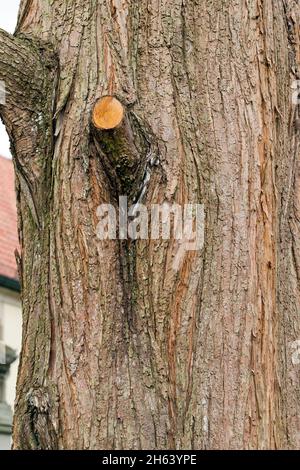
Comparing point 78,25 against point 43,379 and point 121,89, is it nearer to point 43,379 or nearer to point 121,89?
point 121,89

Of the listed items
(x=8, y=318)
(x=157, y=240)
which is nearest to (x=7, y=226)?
(x=8, y=318)

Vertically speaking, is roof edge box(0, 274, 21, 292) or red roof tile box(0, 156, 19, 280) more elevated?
red roof tile box(0, 156, 19, 280)

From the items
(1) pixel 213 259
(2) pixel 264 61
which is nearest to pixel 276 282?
(1) pixel 213 259

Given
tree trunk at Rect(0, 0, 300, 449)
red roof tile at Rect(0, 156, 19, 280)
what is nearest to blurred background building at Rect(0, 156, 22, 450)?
red roof tile at Rect(0, 156, 19, 280)

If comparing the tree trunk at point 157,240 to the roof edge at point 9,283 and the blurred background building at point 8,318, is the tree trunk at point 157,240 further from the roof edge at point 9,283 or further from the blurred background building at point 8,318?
the roof edge at point 9,283

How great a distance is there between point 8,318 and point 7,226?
193 centimetres

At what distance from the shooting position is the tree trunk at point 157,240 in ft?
10.1

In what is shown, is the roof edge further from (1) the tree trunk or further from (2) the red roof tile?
(1) the tree trunk

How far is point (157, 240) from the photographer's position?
3217 mm

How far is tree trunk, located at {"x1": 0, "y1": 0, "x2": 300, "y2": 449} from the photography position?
309cm

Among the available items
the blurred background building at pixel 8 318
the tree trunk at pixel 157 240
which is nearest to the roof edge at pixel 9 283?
the blurred background building at pixel 8 318

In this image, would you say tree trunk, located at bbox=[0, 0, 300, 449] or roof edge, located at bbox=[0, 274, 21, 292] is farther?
roof edge, located at bbox=[0, 274, 21, 292]

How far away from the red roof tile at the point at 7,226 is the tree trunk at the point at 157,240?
42.6ft

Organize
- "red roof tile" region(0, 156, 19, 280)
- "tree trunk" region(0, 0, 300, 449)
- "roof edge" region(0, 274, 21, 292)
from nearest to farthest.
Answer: "tree trunk" region(0, 0, 300, 449)
"roof edge" region(0, 274, 21, 292)
"red roof tile" region(0, 156, 19, 280)
